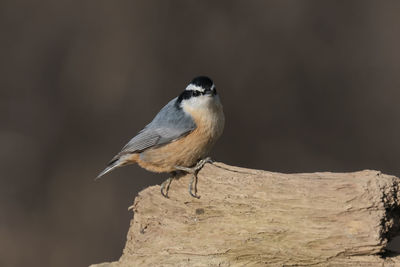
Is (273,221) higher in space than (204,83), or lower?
lower

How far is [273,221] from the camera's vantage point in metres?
3.29

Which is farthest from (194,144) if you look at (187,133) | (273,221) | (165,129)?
(273,221)

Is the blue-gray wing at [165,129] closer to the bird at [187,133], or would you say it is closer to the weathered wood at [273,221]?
the bird at [187,133]

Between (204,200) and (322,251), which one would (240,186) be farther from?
(322,251)

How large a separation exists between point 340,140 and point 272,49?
1.22 metres

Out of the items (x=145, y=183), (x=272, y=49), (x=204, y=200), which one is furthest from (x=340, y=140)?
(x=204, y=200)

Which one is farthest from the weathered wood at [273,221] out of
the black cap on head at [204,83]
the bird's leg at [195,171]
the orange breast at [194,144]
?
the black cap on head at [204,83]

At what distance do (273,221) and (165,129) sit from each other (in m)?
1.16

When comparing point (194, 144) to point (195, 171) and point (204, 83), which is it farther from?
point (204, 83)

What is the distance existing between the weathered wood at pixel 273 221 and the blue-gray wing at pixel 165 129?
40cm

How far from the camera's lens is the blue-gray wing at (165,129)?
4.05 m

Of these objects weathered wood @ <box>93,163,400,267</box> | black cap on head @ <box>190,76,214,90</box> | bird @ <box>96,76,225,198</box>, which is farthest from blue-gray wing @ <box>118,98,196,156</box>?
weathered wood @ <box>93,163,400,267</box>

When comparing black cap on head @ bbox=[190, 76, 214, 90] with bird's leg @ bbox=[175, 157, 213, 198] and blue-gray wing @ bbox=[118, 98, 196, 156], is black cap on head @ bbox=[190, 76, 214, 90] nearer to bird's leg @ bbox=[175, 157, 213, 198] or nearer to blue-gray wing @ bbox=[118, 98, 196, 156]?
blue-gray wing @ bbox=[118, 98, 196, 156]

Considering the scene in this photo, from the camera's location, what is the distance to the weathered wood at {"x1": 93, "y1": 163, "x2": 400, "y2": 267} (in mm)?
3121
